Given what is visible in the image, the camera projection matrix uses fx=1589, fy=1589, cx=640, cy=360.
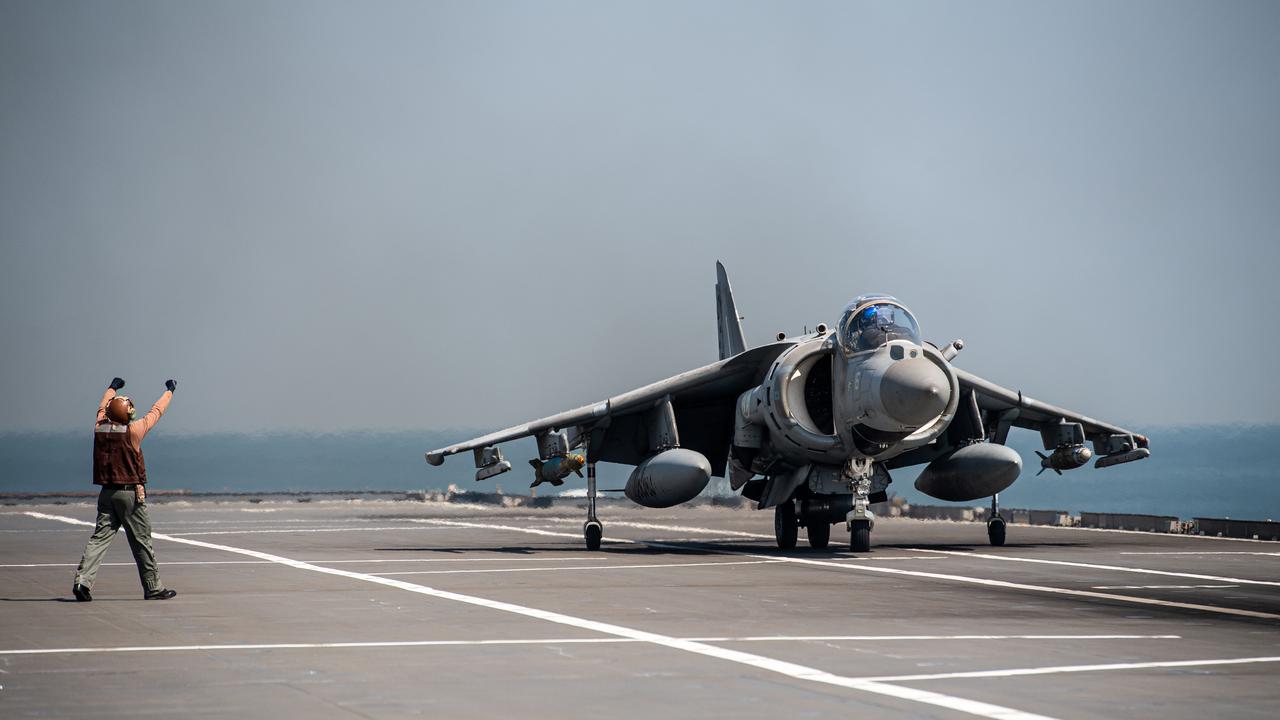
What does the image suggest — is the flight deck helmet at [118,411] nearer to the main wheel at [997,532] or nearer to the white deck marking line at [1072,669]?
the white deck marking line at [1072,669]

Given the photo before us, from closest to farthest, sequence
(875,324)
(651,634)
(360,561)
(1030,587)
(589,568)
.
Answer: (651,634)
(1030,587)
(589,568)
(360,561)
(875,324)

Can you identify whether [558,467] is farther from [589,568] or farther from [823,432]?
[589,568]

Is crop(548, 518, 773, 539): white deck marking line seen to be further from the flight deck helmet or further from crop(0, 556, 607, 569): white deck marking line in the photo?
the flight deck helmet

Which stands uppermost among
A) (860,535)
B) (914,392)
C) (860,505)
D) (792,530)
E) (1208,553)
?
(914,392)

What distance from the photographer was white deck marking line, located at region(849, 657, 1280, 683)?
1035 cm

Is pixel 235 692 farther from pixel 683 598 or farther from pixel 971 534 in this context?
pixel 971 534

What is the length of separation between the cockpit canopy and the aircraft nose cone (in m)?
0.81

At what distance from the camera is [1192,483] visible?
115m

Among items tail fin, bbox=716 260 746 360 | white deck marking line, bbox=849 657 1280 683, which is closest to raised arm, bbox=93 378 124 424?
white deck marking line, bbox=849 657 1280 683

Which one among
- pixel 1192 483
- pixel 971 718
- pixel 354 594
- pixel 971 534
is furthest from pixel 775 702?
pixel 1192 483

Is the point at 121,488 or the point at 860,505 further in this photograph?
the point at 860,505

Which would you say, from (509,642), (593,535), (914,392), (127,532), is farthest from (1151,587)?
(127,532)

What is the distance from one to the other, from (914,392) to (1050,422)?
24.7ft

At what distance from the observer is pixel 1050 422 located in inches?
1169
